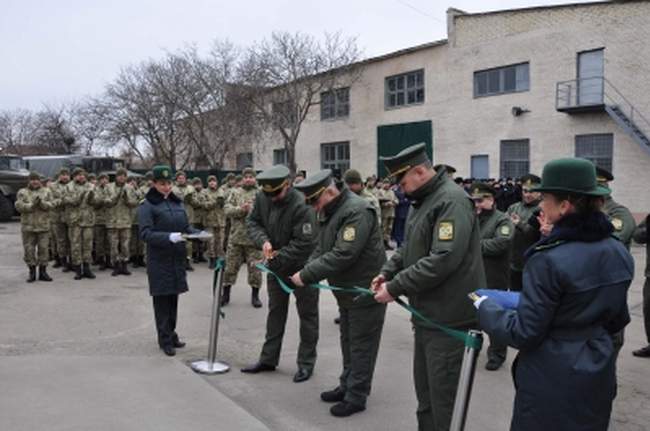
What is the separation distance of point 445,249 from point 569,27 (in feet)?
71.5

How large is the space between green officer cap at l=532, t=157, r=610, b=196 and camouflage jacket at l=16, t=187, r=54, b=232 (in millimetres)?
10174

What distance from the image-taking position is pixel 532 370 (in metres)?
2.70

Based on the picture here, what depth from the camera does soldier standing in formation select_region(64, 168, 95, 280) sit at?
11.3 meters

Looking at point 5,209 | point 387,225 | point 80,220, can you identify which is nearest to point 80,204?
point 80,220

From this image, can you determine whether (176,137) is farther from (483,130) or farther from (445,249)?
(445,249)

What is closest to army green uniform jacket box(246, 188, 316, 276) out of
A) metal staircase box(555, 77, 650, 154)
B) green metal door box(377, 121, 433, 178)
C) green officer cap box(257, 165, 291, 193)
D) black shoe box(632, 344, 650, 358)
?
green officer cap box(257, 165, 291, 193)

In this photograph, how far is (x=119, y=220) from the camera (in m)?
11.9

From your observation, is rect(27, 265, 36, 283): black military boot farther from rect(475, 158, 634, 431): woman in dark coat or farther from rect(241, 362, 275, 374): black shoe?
rect(475, 158, 634, 431): woman in dark coat

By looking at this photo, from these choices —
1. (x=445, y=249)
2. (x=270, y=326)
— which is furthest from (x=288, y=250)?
(x=445, y=249)

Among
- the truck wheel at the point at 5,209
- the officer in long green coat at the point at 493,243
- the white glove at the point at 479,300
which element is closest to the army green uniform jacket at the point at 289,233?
the officer in long green coat at the point at 493,243

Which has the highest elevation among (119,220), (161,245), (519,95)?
(519,95)

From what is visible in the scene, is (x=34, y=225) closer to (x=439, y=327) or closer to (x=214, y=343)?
(x=214, y=343)

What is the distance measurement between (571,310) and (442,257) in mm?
1021

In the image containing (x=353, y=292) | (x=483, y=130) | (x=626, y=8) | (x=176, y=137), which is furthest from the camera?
(x=176, y=137)
